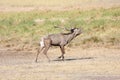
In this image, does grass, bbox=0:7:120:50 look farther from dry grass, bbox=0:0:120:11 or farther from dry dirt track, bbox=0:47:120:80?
dry grass, bbox=0:0:120:11

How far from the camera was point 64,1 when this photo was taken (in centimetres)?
5900

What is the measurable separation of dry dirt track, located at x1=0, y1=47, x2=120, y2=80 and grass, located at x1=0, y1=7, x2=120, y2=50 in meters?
3.41

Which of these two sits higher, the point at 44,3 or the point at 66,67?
the point at 44,3

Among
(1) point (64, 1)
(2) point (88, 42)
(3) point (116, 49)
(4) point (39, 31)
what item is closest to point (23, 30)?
(4) point (39, 31)

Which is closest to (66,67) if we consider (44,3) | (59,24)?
(59,24)

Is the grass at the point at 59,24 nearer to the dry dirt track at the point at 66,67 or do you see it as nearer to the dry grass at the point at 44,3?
the dry dirt track at the point at 66,67

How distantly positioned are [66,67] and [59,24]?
15.7 metres

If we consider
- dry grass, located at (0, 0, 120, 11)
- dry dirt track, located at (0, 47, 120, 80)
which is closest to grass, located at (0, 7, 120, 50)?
dry dirt track, located at (0, 47, 120, 80)

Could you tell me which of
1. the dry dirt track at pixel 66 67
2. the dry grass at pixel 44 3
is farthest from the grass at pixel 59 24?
the dry grass at pixel 44 3

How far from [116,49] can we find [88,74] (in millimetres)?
9741

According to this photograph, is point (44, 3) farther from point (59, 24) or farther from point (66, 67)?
point (66, 67)

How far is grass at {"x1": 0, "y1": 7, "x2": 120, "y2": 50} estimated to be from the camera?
33.4 m

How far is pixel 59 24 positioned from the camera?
38062mm

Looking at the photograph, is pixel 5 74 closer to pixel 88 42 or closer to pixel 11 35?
pixel 88 42
